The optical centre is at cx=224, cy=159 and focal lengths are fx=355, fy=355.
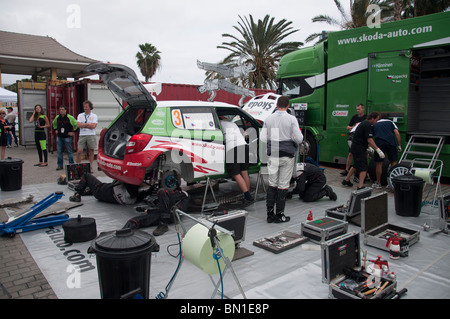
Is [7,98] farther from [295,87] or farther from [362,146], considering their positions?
[362,146]

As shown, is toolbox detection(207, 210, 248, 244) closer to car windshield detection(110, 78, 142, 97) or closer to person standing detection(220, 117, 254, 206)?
person standing detection(220, 117, 254, 206)

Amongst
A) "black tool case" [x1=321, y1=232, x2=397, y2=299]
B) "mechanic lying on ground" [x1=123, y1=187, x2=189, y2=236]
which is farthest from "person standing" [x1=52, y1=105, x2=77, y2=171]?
"black tool case" [x1=321, y1=232, x2=397, y2=299]

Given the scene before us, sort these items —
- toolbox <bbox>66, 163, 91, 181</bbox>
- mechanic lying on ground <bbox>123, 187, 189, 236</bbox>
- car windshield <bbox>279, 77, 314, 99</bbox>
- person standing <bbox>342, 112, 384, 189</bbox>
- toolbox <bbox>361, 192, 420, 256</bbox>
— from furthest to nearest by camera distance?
car windshield <bbox>279, 77, 314, 99</bbox>, toolbox <bbox>66, 163, 91, 181</bbox>, person standing <bbox>342, 112, 384, 189</bbox>, mechanic lying on ground <bbox>123, 187, 189, 236</bbox>, toolbox <bbox>361, 192, 420, 256</bbox>

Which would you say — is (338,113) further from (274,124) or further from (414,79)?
(274,124)

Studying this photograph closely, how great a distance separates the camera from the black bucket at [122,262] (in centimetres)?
260

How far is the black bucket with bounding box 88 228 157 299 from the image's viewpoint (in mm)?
2596

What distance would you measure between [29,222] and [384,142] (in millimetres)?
6720

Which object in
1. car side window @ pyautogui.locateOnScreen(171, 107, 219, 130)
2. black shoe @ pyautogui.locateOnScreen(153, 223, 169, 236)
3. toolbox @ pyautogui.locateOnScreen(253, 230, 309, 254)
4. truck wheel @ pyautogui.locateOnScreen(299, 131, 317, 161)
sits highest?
car side window @ pyautogui.locateOnScreen(171, 107, 219, 130)

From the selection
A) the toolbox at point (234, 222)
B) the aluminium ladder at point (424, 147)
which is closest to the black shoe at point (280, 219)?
the toolbox at point (234, 222)

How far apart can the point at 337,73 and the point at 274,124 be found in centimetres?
502

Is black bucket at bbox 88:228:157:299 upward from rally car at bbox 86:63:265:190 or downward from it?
downward

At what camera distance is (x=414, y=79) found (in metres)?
8.38

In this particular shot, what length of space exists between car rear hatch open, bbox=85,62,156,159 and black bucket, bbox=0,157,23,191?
240 centimetres

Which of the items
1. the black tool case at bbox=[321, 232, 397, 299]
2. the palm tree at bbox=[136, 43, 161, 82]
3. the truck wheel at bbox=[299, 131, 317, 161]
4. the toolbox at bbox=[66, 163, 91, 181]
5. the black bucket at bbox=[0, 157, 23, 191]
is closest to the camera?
the black tool case at bbox=[321, 232, 397, 299]
